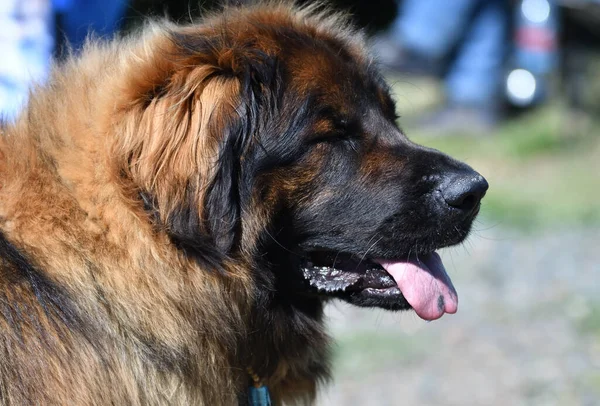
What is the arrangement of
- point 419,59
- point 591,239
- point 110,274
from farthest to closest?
point 419,59 < point 591,239 < point 110,274

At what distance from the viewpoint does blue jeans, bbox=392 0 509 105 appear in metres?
10.7

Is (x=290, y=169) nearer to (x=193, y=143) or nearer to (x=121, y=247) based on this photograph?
(x=193, y=143)

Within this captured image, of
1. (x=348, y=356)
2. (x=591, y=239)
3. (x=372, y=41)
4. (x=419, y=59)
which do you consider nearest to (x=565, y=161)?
(x=591, y=239)

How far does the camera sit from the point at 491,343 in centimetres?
539

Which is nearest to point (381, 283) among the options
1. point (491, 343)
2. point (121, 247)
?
point (121, 247)

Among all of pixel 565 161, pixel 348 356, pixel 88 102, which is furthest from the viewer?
pixel 565 161

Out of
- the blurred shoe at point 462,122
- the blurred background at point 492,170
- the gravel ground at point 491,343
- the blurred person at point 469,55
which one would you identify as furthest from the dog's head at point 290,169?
the blurred person at point 469,55

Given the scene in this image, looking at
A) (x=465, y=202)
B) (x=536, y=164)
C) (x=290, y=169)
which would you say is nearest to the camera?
(x=290, y=169)

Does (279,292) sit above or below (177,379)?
above

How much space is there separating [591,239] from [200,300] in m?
5.57

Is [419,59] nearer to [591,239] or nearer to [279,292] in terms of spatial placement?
[591,239]

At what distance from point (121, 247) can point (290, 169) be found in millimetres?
665

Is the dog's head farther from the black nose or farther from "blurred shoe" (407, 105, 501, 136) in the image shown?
"blurred shoe" (407, 105, 501, 136)

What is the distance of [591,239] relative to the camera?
728 cm
